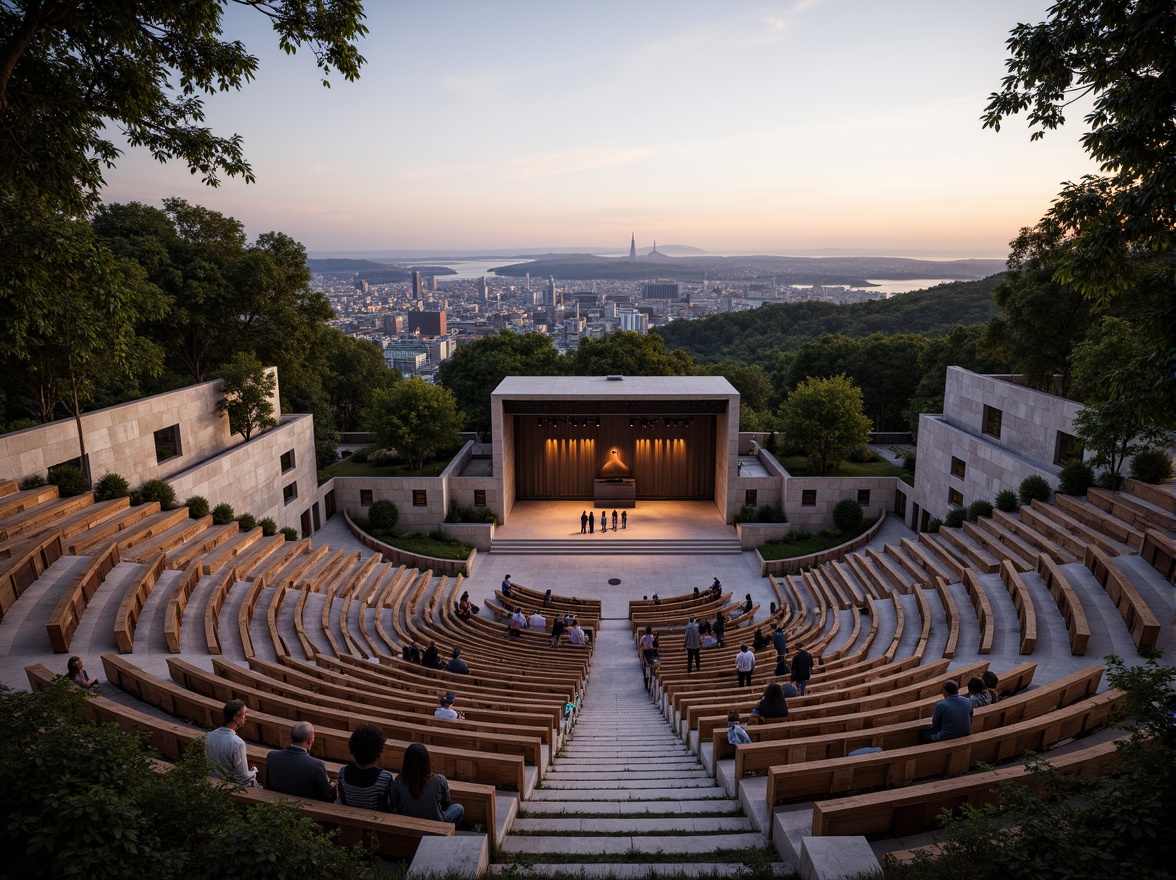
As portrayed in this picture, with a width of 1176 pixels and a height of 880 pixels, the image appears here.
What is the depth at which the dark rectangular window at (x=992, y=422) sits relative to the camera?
2425 cm

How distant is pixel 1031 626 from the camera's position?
12508 mm

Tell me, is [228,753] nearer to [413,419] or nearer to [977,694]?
[977,694]

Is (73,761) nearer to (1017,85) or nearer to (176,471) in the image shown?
(1017,85)

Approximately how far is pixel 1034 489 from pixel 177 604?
21.7m

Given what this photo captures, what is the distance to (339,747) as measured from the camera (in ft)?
24.2

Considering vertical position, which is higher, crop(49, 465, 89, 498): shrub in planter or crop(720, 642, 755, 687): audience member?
crop(49, 465, 89, 498): shrub in planter

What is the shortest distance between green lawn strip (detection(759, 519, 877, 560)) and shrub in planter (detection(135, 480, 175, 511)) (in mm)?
19623

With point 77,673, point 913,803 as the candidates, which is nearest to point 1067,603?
point 913,803

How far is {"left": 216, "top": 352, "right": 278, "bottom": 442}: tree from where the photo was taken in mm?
23516

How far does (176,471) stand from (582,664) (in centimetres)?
1380

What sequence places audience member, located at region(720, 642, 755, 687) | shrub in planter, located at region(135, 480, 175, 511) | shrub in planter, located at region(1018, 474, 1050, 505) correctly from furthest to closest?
shrub in planter, located at region(1018, 474, 1050, 505) → shrub in planter, located at region(135, 480, 175, 511) → audience member, located at region(720, 642, 755, 687)

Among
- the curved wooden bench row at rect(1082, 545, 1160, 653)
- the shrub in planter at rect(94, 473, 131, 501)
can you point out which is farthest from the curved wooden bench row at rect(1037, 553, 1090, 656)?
the shrub in planter at rect(94, 473, 131, 501)

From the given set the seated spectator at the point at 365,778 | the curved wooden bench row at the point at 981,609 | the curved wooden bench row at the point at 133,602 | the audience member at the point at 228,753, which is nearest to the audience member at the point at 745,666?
the curved wooden bench row at the point at 981,609

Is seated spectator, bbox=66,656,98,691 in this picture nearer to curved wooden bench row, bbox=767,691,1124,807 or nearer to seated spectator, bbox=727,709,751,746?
seated spectator, bbox=727,709,751,746
